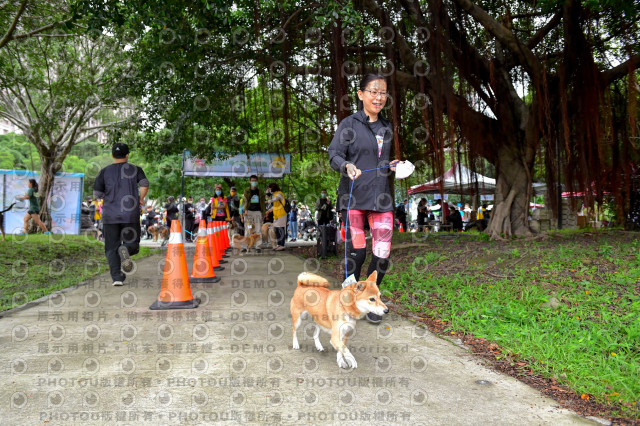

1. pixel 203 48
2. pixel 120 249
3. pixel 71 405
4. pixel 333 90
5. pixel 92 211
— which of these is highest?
pixel 203 48

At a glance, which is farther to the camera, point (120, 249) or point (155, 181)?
point (155, 181)

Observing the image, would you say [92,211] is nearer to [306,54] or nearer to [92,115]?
[92,115]

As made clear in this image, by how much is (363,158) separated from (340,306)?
54.2 inches

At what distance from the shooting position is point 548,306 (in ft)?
14.3

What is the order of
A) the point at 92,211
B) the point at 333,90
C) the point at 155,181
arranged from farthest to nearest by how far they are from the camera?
1. the point at 155,181
2. the point at 92,211
3. the point at 333,90

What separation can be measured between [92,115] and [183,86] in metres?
10.4

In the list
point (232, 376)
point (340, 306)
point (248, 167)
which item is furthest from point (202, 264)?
point (248, 167)

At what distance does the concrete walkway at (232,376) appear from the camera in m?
2.31

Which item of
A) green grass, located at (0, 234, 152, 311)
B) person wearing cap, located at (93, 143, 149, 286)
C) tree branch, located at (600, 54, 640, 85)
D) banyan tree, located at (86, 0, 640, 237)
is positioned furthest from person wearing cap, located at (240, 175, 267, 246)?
tree branch, located at (600, 54, 640, 85)

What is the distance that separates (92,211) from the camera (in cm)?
2030

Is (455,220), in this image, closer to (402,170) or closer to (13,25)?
(13,25)

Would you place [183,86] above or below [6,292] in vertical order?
above

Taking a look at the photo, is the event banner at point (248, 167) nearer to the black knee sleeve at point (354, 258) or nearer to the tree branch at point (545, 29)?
the tree branch at point (545, 29)

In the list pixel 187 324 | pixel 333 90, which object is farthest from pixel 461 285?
pixel 333 90
